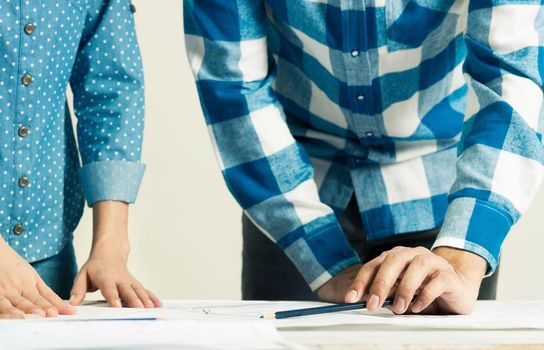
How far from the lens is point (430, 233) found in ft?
4.51

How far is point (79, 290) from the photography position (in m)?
1.16

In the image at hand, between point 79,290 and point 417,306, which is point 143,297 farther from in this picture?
point 417,306

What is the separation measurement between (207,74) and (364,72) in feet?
0.69

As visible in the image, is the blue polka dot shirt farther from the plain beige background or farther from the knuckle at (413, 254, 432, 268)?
the plain beige background

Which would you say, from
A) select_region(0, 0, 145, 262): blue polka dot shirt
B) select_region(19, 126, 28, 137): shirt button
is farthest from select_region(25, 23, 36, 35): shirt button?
select_region(19, 126, 28, 137): shirt button

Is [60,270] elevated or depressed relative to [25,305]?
depressed

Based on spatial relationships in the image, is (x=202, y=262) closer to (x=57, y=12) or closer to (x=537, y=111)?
(x=57, y=12)

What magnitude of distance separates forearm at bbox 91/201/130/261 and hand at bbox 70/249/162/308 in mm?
13

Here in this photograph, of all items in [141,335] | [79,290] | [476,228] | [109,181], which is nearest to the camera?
[141,335]

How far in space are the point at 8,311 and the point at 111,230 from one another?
1.01 ft

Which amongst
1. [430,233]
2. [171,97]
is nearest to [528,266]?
[171,97]

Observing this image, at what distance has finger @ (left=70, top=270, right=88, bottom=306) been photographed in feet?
3.66

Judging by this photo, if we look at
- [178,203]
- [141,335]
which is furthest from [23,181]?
[178,203]

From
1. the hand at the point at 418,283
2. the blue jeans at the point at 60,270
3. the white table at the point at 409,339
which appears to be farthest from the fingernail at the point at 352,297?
the blue jeans at the point at 60,270
